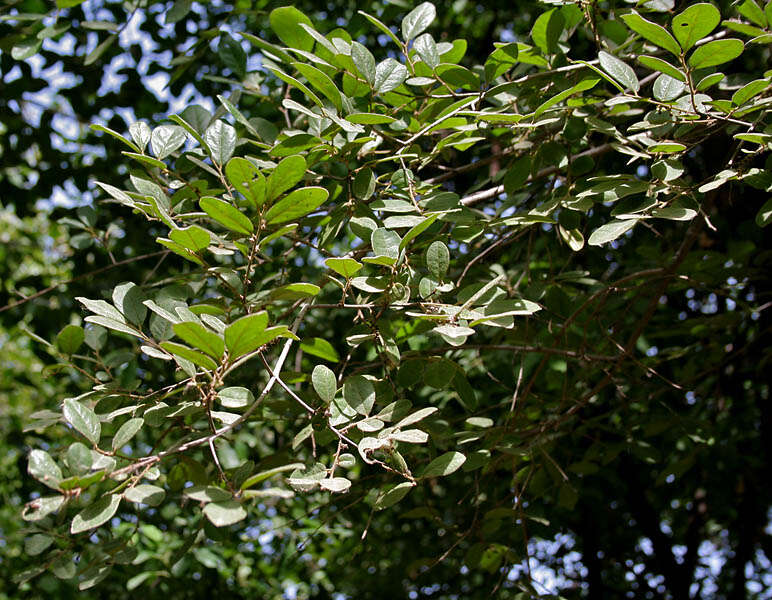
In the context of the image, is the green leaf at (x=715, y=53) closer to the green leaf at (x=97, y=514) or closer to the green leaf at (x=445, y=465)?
the green leaf at (x=445, y=465)

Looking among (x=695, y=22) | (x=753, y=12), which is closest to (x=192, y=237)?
(x=695, y=22)

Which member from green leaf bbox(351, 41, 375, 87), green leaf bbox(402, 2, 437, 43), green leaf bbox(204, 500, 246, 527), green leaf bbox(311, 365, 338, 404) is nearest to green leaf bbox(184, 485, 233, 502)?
green leaf bbox(204, 500, 246, 527)

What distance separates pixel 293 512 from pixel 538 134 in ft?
5.80

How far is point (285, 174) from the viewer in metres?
0.97

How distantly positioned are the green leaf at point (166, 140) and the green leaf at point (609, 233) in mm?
743

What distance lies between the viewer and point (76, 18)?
2.40 metres

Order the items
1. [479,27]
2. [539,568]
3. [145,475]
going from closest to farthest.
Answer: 1. [145,475]
2. [539,568]
3. [479,27]

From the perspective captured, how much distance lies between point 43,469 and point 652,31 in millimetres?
1059

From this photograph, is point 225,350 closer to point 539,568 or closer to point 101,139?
point 101,139

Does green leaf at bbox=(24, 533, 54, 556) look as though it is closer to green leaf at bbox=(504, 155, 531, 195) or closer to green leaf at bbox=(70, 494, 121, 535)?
green leaf at bbox=(70, 494, 121, 535)

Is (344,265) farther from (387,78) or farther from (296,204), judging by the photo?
(387,78)

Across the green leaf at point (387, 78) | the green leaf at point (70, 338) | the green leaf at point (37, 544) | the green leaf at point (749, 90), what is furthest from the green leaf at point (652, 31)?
the green leaf at point (37, 544)

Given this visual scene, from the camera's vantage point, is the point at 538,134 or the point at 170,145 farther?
the point at 538,134

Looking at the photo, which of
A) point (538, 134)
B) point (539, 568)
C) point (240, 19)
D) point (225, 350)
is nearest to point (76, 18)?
point (240, 19)
